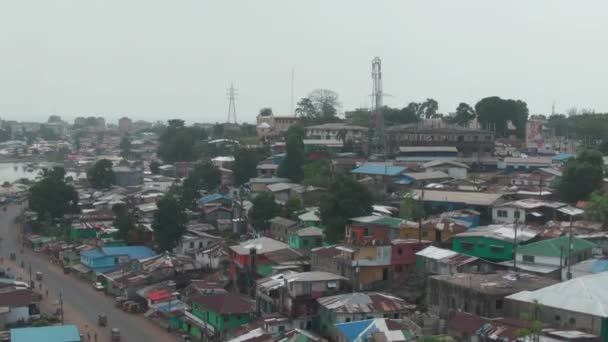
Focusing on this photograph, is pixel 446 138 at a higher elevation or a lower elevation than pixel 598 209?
higher

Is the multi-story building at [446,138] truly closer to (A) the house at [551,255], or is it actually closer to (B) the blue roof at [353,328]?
(A) the house at [551,255]

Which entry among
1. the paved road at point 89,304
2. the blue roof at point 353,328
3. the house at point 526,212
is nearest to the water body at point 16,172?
the paved road at point 89,304

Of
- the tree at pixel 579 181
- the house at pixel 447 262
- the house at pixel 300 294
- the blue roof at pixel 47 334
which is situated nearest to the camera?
the blue roof at pixel 47 334

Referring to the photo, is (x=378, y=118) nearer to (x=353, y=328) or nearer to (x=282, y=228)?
(x=282, y=228)

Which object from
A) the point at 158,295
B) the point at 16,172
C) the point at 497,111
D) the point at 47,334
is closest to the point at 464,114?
the point at 497,111

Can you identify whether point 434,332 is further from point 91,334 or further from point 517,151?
point 517,151
